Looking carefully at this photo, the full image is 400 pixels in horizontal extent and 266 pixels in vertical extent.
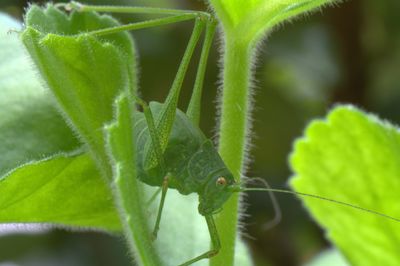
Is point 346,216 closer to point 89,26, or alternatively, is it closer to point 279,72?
point 89,26

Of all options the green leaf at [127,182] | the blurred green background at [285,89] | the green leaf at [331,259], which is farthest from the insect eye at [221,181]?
the blurred green background at [285,89]

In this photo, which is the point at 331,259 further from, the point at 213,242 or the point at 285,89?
the point at 285,89

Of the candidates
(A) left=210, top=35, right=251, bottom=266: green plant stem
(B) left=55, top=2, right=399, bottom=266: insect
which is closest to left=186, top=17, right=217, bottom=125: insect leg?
(B) left=55, top=2, right=399, bottom=266: insect

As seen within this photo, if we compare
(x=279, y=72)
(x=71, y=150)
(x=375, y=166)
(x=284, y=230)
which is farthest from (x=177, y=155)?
(x=279, y=72)

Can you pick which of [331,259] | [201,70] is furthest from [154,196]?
[331,259]

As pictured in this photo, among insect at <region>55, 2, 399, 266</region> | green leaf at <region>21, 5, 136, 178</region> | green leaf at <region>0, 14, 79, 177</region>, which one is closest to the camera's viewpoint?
green leaf at <region>21, 5, 136, 178</region>

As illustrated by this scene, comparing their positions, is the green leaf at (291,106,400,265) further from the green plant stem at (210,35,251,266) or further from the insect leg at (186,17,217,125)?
the green plant stem at (210,35,251,266)
